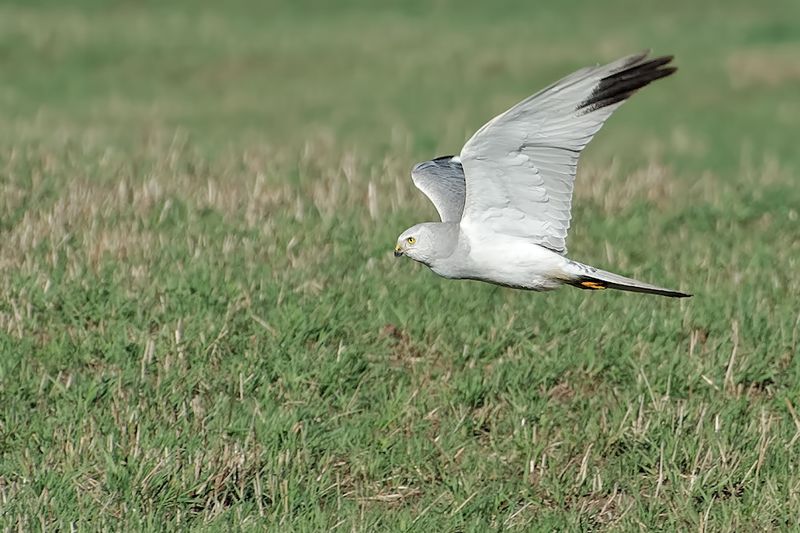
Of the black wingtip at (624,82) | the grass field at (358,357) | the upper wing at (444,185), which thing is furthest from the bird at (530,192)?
the grass field at (358,357)

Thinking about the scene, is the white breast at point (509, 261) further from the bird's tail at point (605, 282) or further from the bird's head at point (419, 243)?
the bird's head at point (419, 243)

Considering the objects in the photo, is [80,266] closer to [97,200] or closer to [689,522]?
[97,200]

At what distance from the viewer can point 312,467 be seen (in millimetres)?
6285

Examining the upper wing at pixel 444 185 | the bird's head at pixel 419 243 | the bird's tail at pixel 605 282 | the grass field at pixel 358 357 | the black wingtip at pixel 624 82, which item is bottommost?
the grass field at pixel 358 357

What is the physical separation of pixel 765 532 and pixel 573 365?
1.61 metres

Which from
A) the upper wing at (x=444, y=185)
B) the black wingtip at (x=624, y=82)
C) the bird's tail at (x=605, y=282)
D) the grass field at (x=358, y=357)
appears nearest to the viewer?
the grass field at (x=358, y=357)

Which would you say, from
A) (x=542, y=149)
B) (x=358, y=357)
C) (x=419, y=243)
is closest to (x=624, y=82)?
(x=542, y=149)

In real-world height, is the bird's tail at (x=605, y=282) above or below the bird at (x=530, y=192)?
below

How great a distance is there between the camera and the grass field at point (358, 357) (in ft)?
19.7

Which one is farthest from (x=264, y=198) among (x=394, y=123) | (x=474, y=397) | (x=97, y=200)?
(x=394, y=123)

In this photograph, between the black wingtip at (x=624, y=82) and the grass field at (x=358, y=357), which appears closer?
the grass field at (x=358, y=357)

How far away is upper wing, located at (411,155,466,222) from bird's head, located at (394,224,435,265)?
0.60 metres

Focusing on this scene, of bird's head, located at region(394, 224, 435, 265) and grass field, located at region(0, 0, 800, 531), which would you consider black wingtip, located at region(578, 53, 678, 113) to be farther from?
grass field, located at region(0, 0, 800, 531)

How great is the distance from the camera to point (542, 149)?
21.4 feet
